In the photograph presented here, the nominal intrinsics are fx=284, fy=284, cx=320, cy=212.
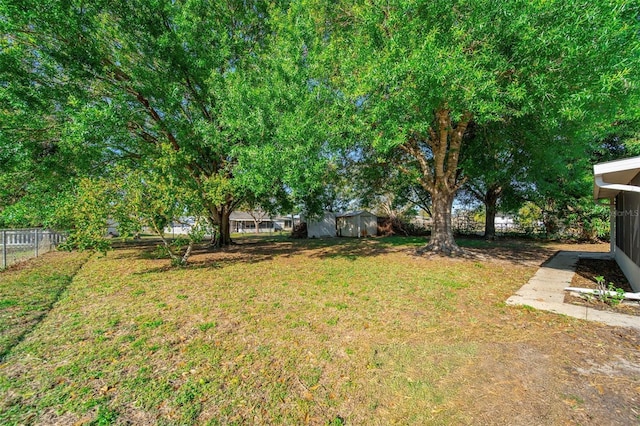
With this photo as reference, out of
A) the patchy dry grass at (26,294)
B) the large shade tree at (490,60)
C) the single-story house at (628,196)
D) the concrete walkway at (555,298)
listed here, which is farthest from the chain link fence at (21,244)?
the single-story house at (628,196)

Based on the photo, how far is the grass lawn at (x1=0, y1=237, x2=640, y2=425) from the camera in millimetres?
2320

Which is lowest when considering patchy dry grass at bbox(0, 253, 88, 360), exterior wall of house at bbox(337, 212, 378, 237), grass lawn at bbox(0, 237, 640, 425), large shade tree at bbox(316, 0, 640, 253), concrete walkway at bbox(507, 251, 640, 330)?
patchy dry grass at bbox(0, 253, 88, 360)

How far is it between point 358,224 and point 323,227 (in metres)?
3.50

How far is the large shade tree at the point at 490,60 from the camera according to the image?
5.34 m

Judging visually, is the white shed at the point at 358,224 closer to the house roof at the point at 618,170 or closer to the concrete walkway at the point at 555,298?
the concrete walkway at the point at 555,298

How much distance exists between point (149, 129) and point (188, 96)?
93.2 inches

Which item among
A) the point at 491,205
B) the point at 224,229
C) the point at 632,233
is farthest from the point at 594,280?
the point at 224,229

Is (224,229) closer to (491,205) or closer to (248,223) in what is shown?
(491,205)

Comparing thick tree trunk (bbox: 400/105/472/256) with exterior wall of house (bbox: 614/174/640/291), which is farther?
thick tree trunk (bbox: 400/105/472/256)

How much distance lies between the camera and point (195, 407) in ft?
7.74

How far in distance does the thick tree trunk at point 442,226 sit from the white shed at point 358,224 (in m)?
12.6

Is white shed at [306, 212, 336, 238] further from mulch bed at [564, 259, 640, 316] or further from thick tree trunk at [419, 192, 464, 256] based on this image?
mulch bed at [564, 259, 640, 316]

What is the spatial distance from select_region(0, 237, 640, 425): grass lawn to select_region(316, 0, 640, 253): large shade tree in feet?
14.1

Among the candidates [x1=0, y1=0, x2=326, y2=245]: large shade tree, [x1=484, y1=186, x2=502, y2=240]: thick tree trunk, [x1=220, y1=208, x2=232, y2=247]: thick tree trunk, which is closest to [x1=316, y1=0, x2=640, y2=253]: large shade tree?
[x1=0, y1=0, x2=326, y2=245]: large shade tree
